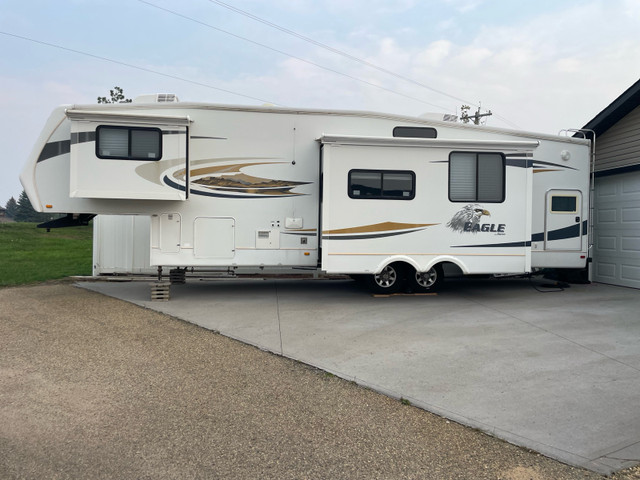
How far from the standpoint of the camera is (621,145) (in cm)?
1069

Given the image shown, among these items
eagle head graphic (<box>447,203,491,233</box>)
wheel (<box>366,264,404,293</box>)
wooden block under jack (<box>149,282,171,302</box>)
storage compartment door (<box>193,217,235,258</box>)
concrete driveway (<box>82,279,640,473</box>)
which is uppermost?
eagle head graphic (<box>447,203,491,233</box>)

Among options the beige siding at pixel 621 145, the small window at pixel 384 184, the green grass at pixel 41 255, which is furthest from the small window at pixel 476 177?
the green grass at pixel 41 255

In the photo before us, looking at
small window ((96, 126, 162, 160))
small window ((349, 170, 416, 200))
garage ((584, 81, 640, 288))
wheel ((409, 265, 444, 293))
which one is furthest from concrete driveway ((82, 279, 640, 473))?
small window ((96, 126, 162, 160))

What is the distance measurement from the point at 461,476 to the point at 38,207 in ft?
26.5

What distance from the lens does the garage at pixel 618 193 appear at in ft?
33.7

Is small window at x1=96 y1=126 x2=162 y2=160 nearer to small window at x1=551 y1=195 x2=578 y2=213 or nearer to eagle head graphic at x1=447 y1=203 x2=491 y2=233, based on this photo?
eagle head graphic at x1=447 y1=203 x2=491 y2=233

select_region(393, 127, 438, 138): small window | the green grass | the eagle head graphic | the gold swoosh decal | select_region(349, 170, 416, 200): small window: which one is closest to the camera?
the gold swoosh decal

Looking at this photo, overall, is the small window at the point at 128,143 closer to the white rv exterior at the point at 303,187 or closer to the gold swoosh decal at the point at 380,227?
the white rv exterior at the point at 303,187

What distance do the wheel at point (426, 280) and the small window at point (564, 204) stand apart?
2.81 metres

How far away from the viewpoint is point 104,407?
4.13 m

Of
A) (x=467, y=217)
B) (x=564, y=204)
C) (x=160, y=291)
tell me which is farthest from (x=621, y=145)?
(x=160, y=291)

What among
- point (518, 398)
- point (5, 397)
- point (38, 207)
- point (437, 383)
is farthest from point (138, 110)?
point (518, 398)

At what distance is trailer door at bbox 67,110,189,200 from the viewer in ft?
Answer: 26.6

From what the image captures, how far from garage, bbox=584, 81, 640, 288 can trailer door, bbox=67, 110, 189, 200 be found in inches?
355
